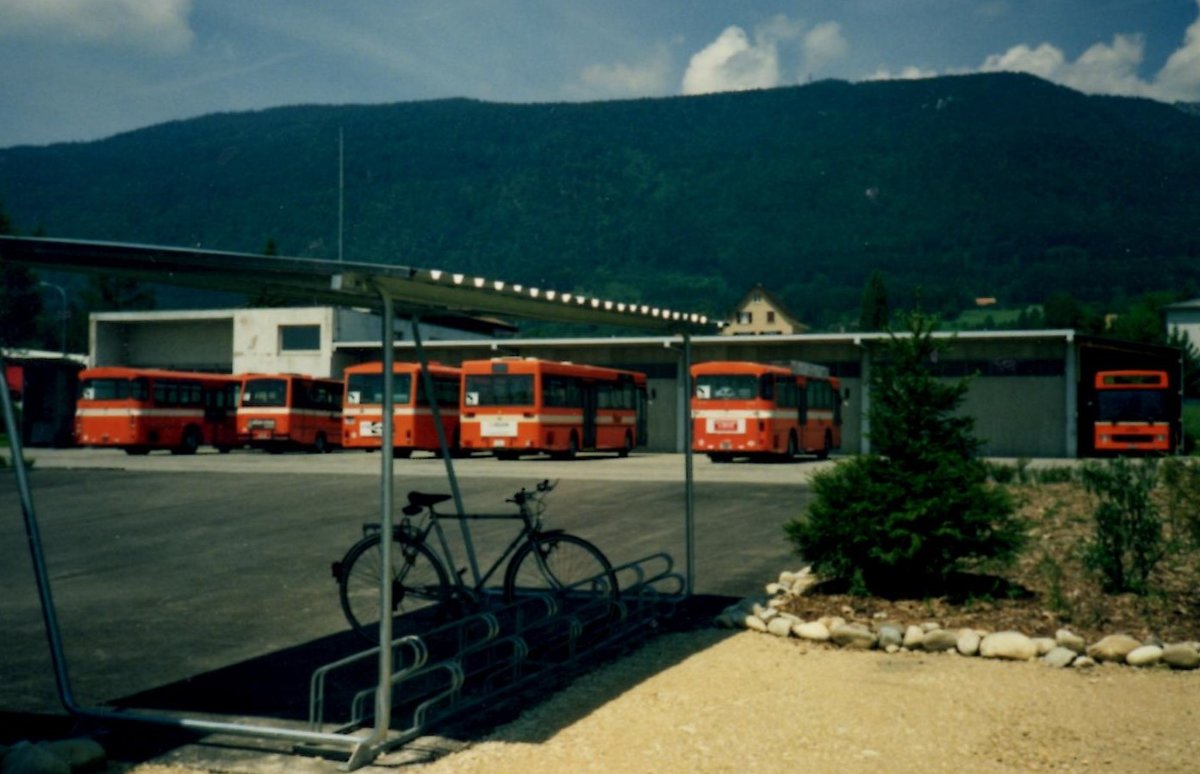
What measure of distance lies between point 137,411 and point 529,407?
13634mm

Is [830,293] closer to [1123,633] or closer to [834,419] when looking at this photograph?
[834,419]

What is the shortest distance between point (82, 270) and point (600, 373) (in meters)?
31.8

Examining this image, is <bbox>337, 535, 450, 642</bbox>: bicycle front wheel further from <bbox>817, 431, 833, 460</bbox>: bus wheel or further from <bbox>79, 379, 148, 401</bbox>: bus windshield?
<bbox>79, 379, 148, 401</bbox>: bus windshield

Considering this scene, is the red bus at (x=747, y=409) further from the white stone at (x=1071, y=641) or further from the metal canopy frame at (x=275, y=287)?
the metal canopy frame at (x=275, y=287)

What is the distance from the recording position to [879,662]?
7961 mm

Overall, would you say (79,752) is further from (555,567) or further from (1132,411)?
(1132,411)

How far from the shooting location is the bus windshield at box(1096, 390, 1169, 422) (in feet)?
121

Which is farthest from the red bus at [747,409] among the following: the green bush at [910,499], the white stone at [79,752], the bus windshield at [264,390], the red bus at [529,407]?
the white stone at [79,752]

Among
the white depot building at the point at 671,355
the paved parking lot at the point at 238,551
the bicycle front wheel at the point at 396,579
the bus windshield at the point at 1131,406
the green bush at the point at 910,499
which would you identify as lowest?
the paved parking lot at the point at 238,551

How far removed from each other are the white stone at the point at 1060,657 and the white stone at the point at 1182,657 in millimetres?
537

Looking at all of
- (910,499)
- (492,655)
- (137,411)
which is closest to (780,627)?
(910,499)

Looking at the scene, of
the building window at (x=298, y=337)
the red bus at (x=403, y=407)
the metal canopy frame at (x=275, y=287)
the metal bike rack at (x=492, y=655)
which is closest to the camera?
the metal canopy frame at (x=275, y=287)

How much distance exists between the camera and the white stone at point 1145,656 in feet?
25.1

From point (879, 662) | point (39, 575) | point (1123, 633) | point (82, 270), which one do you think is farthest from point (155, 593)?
point (1123, 633)
